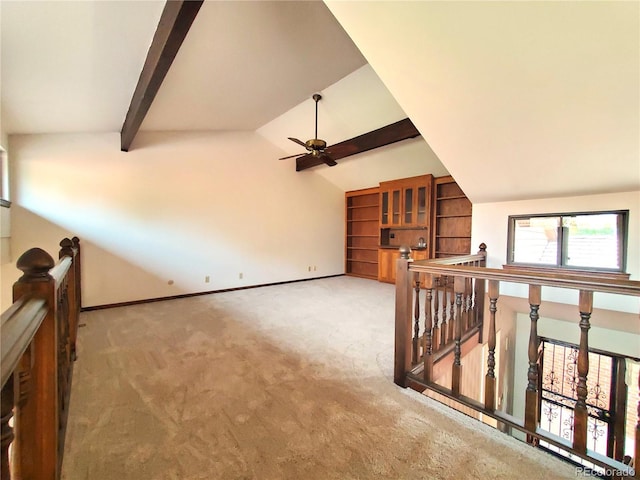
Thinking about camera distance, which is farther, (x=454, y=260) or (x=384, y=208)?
(x=384, y=208)

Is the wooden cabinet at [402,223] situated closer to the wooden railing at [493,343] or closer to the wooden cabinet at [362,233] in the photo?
the wooden cabinet at [362,233]

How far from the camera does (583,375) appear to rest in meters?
1.40

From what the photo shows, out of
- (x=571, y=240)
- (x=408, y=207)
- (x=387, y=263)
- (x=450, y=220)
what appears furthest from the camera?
(x=387, y=263)

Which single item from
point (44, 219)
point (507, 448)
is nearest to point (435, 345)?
point (507, 448)

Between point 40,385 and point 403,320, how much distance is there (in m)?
1.97

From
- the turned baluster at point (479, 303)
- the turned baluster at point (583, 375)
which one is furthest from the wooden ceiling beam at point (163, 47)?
the turned baluster at point (479, 303)

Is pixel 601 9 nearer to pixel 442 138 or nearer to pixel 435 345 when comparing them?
pixel 442 138

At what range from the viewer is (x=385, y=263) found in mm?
6512

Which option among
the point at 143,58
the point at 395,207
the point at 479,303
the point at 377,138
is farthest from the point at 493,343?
the point at 395,207

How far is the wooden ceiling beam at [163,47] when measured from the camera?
179 centimetres

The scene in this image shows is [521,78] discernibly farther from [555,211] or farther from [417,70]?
[555,211]

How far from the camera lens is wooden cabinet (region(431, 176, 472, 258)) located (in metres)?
5.41

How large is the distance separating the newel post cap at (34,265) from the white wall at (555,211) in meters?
4.76

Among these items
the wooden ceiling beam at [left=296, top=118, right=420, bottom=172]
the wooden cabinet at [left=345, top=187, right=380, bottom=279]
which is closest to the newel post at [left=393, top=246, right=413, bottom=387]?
the wooden ceiling beam at [left=296, top=118, right=420, bottom=172]
